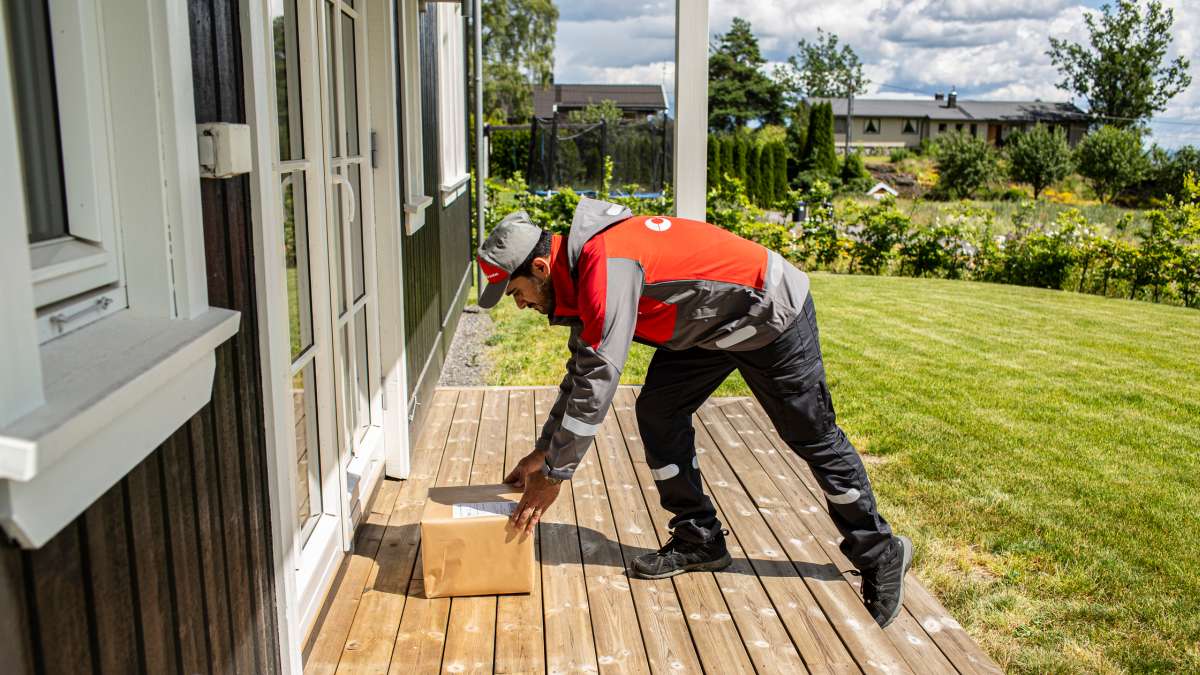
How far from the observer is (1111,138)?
4812cm

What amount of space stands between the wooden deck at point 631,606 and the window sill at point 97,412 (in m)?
1.47

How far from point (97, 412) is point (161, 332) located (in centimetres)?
38

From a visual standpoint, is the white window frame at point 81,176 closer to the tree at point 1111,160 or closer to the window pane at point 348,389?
the window pane at point 348,389

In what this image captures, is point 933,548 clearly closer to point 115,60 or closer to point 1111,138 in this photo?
point 115,60

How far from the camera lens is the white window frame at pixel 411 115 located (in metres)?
4.53

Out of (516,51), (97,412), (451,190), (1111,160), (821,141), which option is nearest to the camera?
(97,412)

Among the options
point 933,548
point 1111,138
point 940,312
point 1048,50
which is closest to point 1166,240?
point 940,312

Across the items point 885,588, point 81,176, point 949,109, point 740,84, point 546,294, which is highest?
point 740,84

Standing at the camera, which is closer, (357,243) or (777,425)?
(777,425)

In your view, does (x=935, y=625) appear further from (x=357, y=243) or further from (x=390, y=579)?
(x=357, y=243)

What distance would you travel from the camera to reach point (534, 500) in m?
2.87

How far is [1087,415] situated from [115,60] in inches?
245

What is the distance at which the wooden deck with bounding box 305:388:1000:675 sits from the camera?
2828 mm

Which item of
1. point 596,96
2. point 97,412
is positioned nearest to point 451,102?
point 97,412
